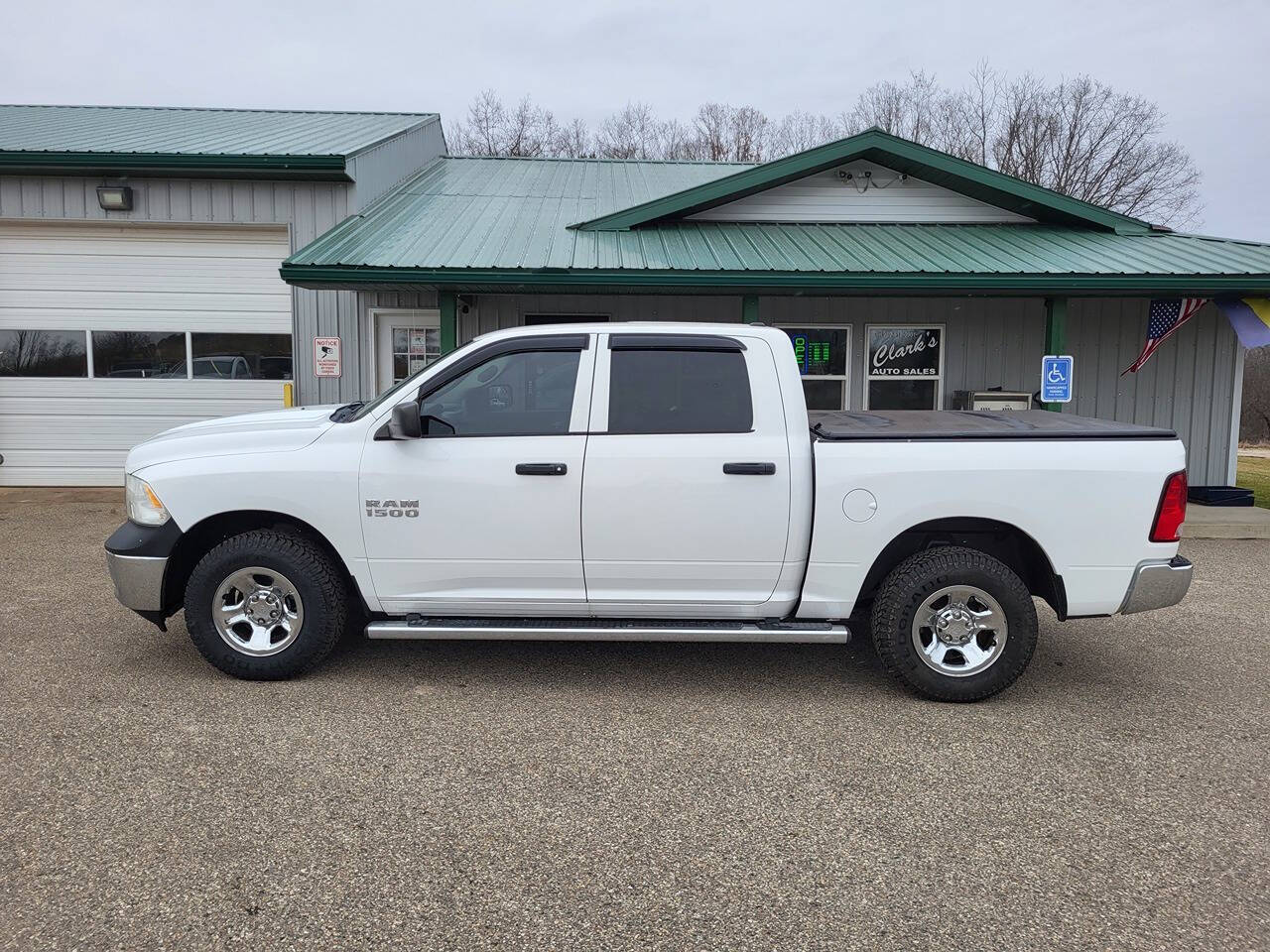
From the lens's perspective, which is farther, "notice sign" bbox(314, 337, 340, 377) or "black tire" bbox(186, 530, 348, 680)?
"notice sign" bbox(314, 337, 340, 377)

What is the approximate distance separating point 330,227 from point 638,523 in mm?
8739

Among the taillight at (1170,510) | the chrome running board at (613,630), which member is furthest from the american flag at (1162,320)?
the chrome running board at (613,630)

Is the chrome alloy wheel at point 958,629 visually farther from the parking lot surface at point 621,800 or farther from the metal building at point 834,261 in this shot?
the metal building at point 834,261

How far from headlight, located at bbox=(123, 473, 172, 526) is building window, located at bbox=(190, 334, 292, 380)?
7453 millimetres

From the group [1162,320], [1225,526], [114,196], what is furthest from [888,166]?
[114,196]

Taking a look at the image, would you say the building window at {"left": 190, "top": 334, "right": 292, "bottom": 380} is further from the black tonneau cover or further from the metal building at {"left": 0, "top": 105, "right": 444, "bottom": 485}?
the black tonneau cover

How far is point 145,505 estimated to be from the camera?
15.8ft

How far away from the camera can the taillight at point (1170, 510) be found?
14.9 feet

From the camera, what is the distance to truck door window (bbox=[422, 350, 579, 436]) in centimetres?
480

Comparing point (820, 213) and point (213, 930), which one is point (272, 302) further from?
point (213, 930)

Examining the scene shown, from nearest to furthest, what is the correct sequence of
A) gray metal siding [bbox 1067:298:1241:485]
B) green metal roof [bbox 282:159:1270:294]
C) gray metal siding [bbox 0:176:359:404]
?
green metal roof [bbox 282:159:1270:294]
gray metal siding [bbox 0:176:359:404]
gray metal siding [bbox 1067:298:1241:485]

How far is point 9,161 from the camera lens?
436 inches

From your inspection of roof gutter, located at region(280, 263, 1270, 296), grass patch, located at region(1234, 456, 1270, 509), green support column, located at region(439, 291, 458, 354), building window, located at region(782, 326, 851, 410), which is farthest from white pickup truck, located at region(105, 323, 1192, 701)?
grass patch, located at region(1234, 456, 1270, 509)

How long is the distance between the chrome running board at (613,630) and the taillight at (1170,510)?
1674 millimetres
